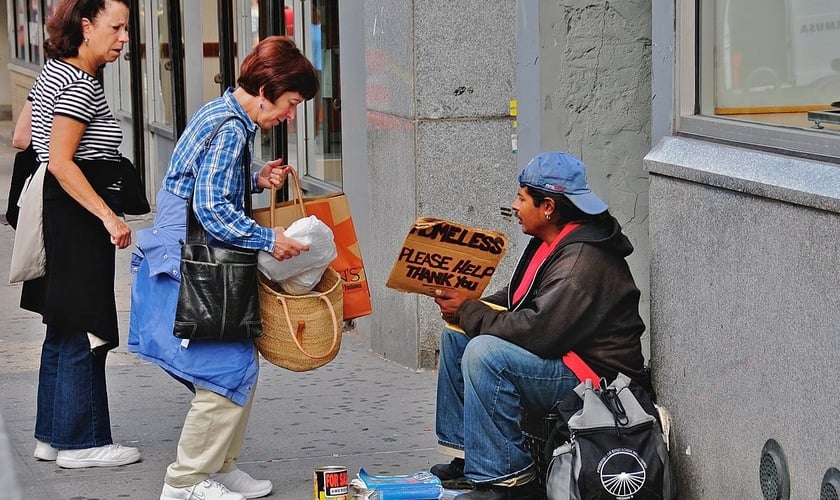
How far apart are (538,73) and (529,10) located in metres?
Answer: 0.27

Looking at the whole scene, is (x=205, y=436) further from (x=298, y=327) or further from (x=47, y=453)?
(x=47, y=453)

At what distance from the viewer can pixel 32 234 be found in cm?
516

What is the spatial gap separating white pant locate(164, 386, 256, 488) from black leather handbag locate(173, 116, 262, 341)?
0.80 ft

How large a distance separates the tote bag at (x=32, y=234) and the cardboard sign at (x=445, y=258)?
1.43m

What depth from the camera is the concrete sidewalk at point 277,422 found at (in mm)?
5219

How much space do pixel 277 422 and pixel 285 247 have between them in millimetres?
1769

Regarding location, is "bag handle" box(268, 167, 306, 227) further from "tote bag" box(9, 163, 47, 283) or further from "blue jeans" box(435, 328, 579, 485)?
"tote bag" box(9, 163, 47, 283)

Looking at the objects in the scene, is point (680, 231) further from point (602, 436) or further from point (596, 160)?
point (596, 160)

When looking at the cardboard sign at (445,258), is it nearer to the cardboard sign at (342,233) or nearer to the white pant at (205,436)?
the cardboard sign at (342,233)

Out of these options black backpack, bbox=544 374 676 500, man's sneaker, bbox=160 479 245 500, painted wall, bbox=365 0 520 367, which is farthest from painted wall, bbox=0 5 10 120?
black backpack, bbox=544 374 676 500

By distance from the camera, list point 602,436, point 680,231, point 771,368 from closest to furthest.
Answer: point 771,368 → point 602,436 → point 680,231

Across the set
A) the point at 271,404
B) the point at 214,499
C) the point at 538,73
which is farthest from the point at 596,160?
the point at 214,499

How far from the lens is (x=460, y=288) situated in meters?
4.72

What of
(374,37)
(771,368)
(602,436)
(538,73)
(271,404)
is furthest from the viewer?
(374,37)
